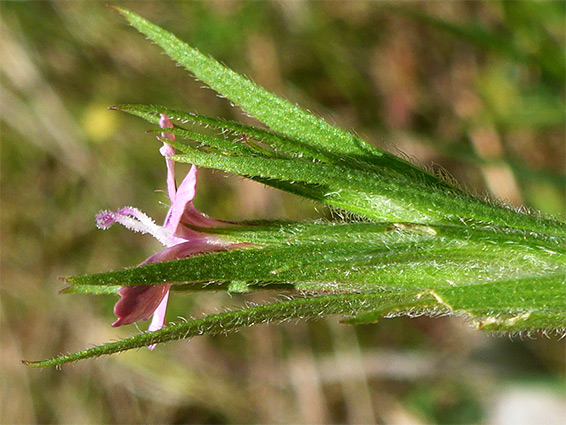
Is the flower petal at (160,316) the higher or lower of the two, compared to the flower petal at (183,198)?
lower

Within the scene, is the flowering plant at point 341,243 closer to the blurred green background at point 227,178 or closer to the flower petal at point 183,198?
the flower petal at point 183,198

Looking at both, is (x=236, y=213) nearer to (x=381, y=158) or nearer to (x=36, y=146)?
(x=36, y=146)

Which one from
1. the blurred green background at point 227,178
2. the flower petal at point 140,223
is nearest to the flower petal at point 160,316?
the flower petal at point 140,223

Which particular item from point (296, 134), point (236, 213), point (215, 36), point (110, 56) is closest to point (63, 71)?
point (110, 56)

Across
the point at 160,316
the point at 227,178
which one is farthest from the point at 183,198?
the point at 227,178

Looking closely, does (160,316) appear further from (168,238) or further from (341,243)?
(341,243)

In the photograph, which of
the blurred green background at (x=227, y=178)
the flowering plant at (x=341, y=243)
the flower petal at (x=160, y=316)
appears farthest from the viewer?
the blurred green background at (x=227, y=178)

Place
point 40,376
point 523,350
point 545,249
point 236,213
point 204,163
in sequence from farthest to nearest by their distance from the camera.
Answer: point 40,376
point 236,213
point 523,350
point 545,249
point 204,163

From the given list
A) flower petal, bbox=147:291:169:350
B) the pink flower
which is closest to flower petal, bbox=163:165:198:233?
the pink flower
